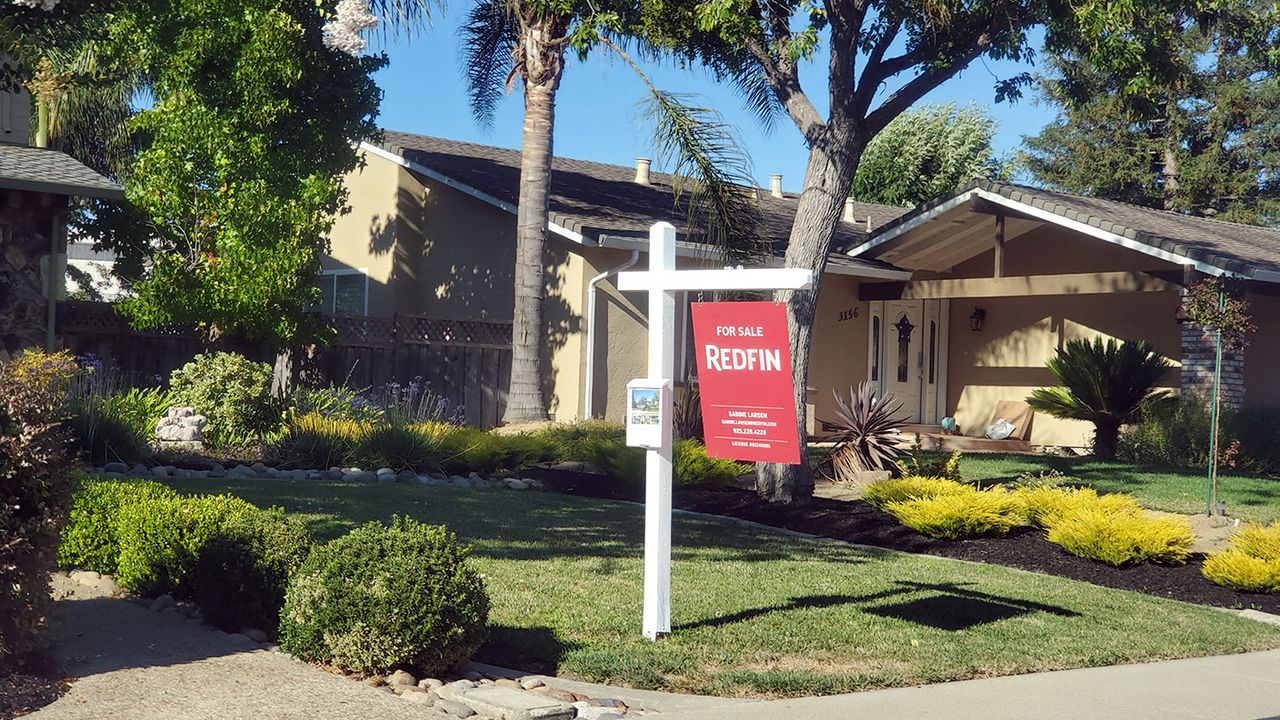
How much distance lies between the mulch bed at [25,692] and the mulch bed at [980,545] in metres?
6.92

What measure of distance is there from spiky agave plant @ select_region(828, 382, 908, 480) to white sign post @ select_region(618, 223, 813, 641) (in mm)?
6731

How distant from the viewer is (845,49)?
12445 mm

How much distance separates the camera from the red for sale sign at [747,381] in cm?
688

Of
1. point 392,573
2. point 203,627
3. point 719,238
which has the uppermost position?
point 719,238

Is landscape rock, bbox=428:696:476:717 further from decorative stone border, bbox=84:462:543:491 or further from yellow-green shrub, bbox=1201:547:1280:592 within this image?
decorative stone border, bbox=84:462:543:491

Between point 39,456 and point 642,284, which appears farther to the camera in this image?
point 642,284

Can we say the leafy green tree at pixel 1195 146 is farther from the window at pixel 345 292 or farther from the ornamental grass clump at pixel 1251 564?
the ornamental grass clump at pixel 1251 564

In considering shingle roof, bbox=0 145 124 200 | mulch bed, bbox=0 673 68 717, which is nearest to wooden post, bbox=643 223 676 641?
mulch bed, bbox=0 673 68 717

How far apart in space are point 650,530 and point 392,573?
163 cm

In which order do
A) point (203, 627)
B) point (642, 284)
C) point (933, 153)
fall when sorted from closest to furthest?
1. point (203, 627)
2. point (642, 284)
3. point (933, 153)

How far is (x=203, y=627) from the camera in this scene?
6902 mm

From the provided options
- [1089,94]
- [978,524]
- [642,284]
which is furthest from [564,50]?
[642,284]

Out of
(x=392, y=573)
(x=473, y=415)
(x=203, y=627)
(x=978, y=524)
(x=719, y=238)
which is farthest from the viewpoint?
(x=473, y=415)

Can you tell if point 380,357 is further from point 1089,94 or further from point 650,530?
point 650,530
